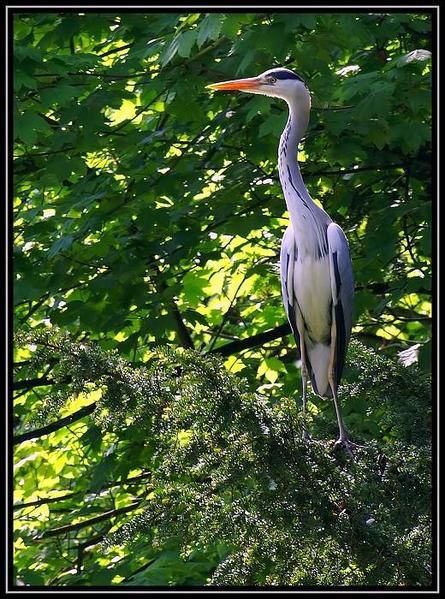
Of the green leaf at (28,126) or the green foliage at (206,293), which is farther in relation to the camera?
the green leaf at (28,126)

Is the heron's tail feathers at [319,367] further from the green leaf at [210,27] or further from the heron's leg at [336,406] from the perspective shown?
the green leaf at [210,27]

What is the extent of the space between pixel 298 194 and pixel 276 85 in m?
0.52

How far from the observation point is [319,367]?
5.07 m

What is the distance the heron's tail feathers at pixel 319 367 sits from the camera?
16.5 ft

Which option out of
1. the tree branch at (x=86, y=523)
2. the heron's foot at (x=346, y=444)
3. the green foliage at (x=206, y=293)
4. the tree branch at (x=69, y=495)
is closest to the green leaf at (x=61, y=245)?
the green foliage at (x=206, y=293)

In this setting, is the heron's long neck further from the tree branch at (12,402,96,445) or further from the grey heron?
the tree branch at (12,402,96,445)

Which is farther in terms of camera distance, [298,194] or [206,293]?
[206,293]

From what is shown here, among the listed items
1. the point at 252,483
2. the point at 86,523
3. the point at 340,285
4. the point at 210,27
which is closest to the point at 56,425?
the point at 86,523

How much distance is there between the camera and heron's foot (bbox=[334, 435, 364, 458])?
3883mm

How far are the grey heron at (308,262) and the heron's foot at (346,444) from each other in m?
0.73

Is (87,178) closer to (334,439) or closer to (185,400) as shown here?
(334,439)

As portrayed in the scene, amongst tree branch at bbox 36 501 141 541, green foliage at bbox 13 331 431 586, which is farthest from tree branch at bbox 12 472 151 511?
green foliage at bbox 13 331 431 586

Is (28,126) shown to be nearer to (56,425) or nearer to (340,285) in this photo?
(340,285)

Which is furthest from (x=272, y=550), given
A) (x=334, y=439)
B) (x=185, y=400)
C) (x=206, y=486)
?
(x=334, y=439)
